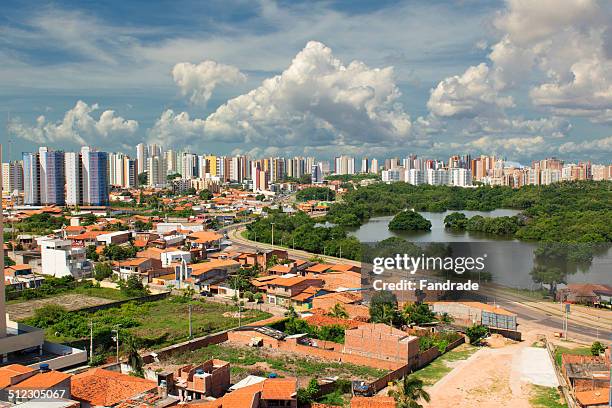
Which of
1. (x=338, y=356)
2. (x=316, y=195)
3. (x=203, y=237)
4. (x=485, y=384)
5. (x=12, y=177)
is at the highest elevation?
(x=12, y=177)

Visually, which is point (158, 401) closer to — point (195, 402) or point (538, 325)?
point (195, 402)

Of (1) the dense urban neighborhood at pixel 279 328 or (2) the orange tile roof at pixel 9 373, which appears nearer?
(2) the orange tile roof at pixel 9 373

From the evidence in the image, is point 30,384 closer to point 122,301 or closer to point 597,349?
point 122,301

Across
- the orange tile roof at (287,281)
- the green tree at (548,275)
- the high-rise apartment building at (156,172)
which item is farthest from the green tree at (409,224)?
the high-rise apartment building at (156,172)

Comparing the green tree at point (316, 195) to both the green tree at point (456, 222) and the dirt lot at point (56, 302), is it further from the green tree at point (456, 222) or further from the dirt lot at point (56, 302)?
the dirt lot at point (56, 302)

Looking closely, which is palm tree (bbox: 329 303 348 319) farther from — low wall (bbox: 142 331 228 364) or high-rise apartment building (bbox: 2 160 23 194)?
high-rise apartment building (bbox: 2 160 23 194)

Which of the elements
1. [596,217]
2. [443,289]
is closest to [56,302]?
[443,289]

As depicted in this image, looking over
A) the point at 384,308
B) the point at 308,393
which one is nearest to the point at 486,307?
the point at 384,308
